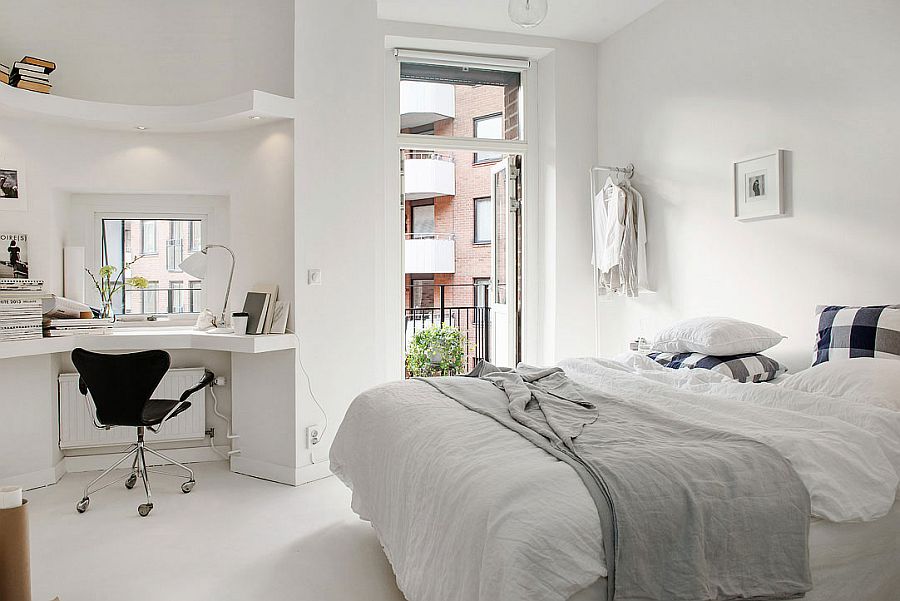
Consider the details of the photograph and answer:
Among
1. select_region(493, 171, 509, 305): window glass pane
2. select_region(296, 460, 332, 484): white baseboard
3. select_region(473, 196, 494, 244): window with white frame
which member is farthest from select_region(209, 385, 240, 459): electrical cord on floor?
select_region(473, 196, 494, 244): window with white frame

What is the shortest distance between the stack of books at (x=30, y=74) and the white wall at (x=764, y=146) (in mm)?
3666

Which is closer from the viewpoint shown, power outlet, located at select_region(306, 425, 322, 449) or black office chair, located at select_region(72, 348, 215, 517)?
black office chair, located at select_region(72, 348, 215, 517)

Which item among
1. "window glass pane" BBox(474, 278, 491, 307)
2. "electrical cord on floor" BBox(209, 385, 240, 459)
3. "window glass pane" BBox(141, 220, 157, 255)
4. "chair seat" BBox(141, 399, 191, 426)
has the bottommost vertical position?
"electrical cord on floor" BBox(209, 385, 240, 459)

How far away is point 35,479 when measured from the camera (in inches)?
150

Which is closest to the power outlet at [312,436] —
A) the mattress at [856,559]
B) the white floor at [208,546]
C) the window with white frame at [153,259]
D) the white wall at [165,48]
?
the white floor at [208,546]

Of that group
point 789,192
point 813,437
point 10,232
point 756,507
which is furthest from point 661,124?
point 10,232

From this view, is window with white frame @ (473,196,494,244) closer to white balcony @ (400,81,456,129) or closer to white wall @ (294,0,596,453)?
white balcony @ (400,81,456,129)

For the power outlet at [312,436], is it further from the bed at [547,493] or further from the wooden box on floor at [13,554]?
the wooden box on floor at [13,554]

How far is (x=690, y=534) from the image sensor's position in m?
1.68

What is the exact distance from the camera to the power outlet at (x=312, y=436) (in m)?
3.95

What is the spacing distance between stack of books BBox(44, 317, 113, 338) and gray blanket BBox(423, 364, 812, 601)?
2963 mm

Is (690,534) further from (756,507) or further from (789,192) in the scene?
(789,192)

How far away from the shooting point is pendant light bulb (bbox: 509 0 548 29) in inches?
107

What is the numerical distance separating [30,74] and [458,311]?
484 centimetres
